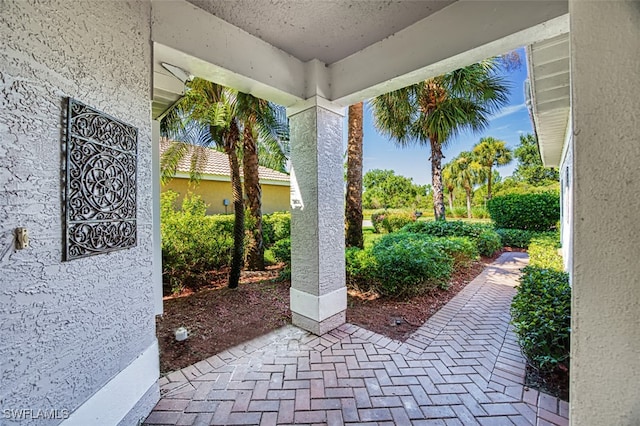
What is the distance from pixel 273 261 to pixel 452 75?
9053mm

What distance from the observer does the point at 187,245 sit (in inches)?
263

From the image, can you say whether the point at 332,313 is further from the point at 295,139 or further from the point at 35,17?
the point at 35,17

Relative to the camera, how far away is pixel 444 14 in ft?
10.2

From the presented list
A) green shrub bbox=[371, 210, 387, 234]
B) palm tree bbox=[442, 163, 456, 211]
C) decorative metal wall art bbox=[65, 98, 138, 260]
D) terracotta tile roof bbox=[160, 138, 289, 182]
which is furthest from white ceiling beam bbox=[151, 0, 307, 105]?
palm tree bbox=[442, 163, 456, 211]

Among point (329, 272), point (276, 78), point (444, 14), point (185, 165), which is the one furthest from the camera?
point (185, 165)

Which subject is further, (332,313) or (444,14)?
(332,313)

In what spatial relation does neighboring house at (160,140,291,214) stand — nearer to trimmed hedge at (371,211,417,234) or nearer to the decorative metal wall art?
the decorative metal wall art

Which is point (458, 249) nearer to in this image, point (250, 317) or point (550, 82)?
point (550, 82)

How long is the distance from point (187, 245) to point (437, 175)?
1093 cm

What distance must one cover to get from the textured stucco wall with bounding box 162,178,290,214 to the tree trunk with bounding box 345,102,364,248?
5749mm

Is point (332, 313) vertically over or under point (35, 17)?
under

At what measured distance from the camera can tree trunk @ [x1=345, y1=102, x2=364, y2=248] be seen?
27.0 feet

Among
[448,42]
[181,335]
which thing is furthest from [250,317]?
[448,42]

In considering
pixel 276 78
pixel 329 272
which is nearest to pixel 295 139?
pixel 276 78
